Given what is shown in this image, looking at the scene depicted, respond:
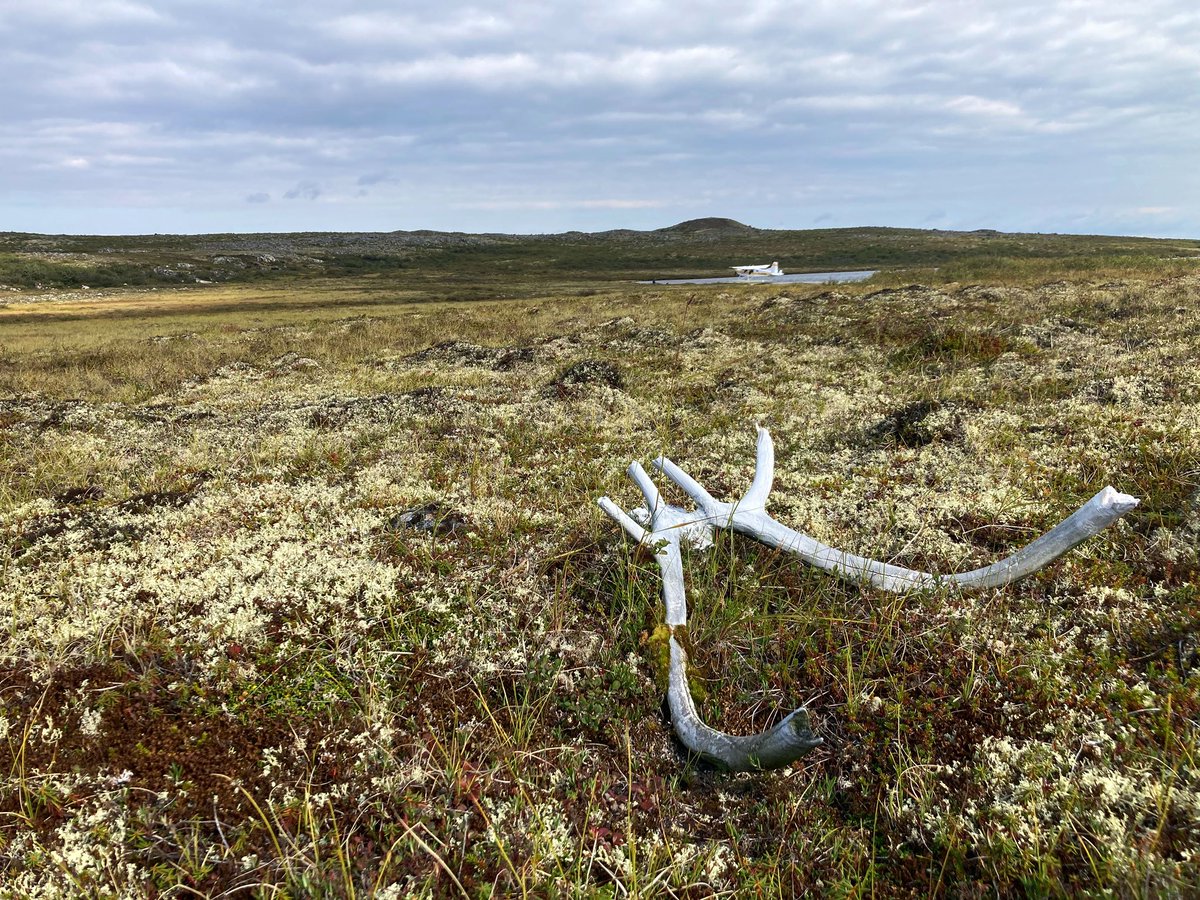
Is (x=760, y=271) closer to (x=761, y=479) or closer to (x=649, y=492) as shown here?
(x=761, y=479)

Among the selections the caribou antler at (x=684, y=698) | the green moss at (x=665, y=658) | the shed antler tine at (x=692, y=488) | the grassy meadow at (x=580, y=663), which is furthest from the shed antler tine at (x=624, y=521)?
the green moss at (x=665, y=658)

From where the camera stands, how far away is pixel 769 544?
6.05 m

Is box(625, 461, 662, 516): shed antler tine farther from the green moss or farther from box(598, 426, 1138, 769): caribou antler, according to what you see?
the green moss

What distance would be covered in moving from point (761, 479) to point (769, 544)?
83 centimetres

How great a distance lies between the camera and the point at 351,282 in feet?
281

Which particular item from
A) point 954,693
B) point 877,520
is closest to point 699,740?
point 954,693

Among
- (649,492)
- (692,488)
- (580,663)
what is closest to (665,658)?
(580,663)

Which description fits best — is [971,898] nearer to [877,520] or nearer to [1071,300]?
[877,520]

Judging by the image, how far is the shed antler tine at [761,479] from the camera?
6.36m

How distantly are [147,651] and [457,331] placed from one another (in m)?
25.8

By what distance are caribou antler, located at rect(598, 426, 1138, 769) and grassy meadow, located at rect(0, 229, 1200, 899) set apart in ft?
0.56

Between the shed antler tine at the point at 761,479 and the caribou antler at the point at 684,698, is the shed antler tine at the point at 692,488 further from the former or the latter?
the shed antler tine at the point at 761,479

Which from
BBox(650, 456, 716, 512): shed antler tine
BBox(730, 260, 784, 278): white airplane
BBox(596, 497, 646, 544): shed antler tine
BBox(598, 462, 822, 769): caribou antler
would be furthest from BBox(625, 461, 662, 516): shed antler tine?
BBox(730, 260, 784, 278): white airplane

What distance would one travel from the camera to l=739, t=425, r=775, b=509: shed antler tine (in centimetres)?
636
